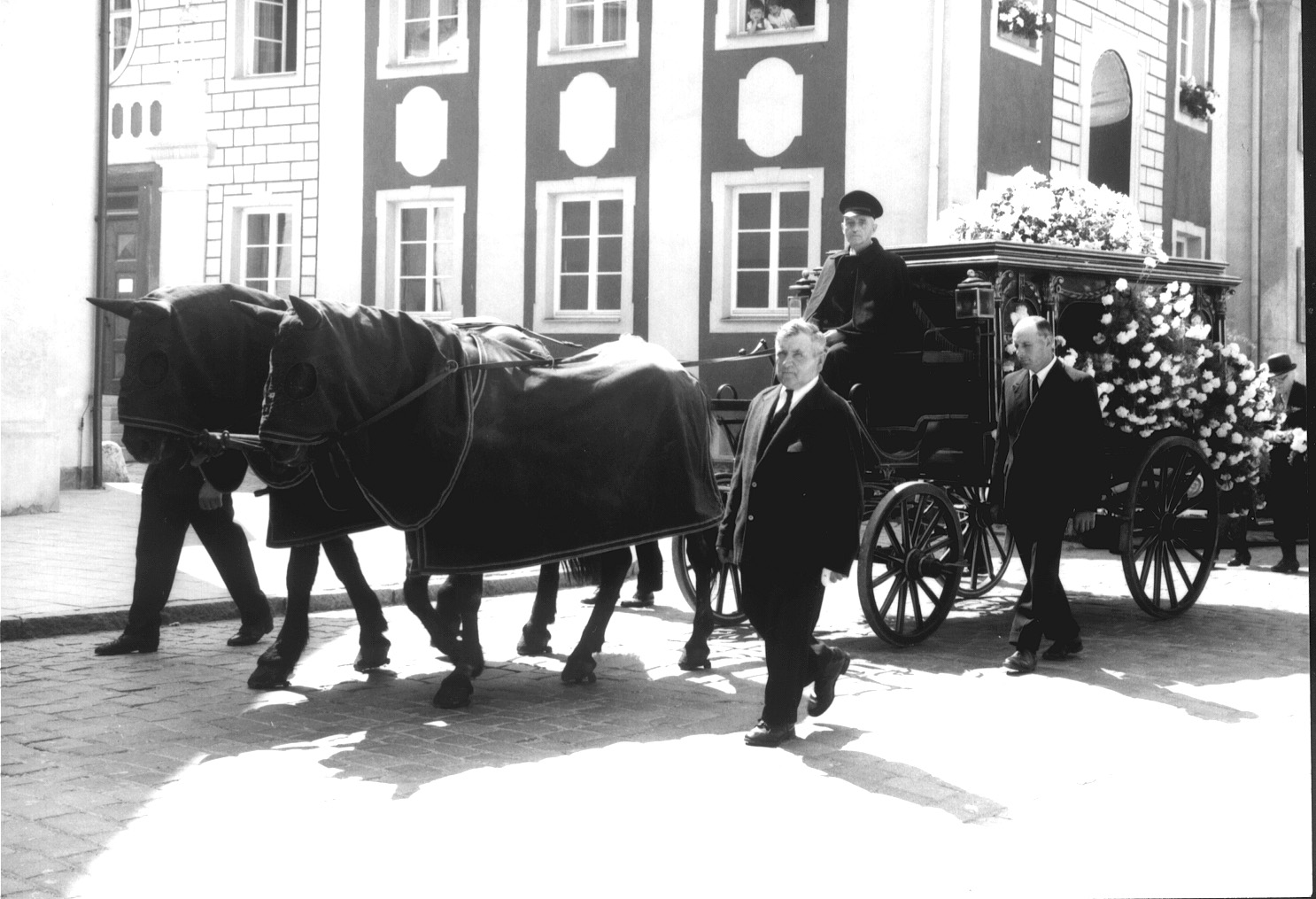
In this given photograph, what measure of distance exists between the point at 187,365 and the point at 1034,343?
4060 mm

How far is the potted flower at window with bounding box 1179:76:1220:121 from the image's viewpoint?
2058 centimetres

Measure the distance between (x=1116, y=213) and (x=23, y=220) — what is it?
9509mm

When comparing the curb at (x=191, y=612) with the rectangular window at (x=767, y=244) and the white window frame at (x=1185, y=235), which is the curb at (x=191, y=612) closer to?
the rectangular window at (x=767, y=244)

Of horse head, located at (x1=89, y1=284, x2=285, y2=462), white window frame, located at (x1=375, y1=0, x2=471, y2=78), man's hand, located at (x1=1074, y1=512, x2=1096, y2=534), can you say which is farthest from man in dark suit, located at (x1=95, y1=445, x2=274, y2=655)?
white window frame, located at (x1=375, y1=0, x2=471, y2=78)

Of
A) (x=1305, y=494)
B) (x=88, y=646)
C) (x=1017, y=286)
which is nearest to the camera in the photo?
(x=88, y=646)

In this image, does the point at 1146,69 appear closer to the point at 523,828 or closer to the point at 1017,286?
the point at 1017,286

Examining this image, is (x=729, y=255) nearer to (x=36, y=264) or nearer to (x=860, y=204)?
(x=36, y=264)

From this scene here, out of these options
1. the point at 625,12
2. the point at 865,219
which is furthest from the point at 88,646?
the point at 625,12

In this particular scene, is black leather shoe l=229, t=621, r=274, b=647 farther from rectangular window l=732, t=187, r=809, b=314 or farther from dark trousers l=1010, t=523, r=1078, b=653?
rectangular window l=732, t=187, r=809, b=314

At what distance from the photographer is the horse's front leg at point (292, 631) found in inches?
273

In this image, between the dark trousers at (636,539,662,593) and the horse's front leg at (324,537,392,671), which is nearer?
the horse's front leg at (324,537,392,671)

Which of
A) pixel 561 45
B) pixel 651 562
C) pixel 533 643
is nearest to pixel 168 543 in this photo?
pixel 533 643

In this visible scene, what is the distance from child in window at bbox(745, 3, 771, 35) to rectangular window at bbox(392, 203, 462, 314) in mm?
4250

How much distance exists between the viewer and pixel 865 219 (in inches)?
349
